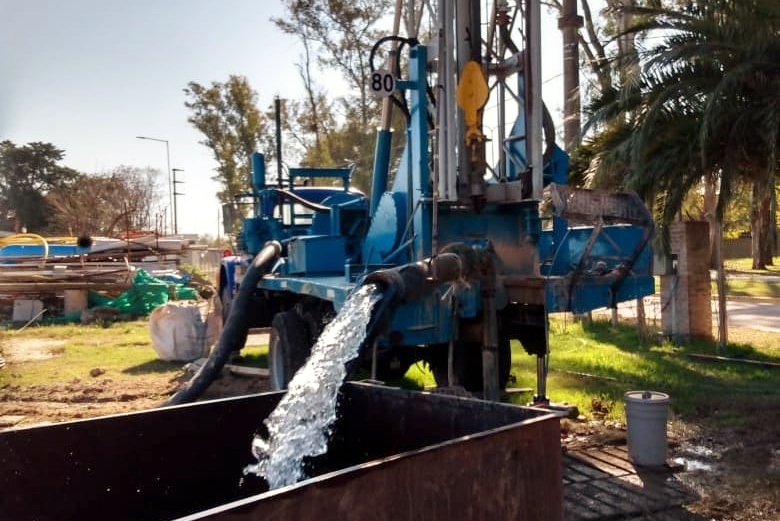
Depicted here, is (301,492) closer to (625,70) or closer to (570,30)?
(625,70)

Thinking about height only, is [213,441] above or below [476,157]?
below

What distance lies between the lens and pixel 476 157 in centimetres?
642

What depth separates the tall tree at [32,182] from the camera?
44062 millimetres

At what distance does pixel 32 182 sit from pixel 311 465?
161 feet

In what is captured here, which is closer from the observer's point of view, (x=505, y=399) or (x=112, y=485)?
(x=112, y=485)

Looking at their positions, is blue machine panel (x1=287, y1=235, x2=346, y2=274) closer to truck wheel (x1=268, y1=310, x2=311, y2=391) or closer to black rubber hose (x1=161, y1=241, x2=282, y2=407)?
truck wheel (x1=268, y1=310, x2=311, y2=391)

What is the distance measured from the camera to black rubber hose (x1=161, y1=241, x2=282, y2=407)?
870 cm

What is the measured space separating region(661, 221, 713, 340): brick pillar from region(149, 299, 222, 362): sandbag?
24.0 feet

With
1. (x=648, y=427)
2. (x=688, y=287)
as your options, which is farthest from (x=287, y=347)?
(x=688, y=287)

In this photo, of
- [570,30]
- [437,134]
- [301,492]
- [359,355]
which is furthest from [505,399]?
[570,30]

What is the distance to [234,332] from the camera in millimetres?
9023

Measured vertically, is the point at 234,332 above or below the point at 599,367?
above

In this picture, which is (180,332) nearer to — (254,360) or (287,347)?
(254,360)

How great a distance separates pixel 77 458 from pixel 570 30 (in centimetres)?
1545
